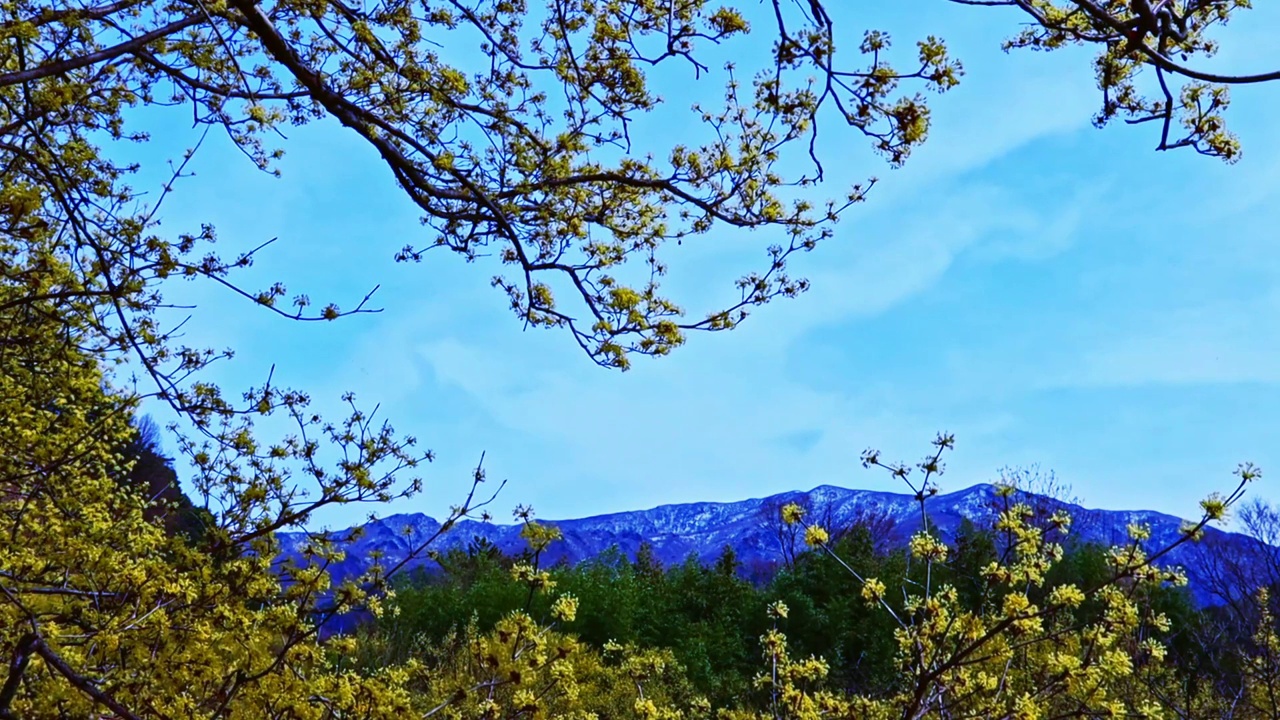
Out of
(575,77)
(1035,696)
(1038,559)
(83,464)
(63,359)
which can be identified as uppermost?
(575,77)

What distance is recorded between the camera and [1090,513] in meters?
22.5

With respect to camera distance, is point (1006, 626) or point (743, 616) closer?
point (1006, 626)

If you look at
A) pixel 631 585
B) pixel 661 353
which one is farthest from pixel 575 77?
pixel 631 585

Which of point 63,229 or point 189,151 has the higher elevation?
point 189,151

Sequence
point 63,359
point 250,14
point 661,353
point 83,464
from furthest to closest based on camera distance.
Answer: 1. point 83,464
2. point 63,359
3. point 661,353
4. point 250,14

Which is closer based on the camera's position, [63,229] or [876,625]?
[63,229]

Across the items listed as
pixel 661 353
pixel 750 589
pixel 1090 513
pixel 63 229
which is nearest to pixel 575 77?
pixel 661 353

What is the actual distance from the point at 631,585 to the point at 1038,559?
1135cm

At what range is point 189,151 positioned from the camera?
414cm

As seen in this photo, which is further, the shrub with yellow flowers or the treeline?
the treeline

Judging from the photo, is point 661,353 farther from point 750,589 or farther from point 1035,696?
point 750,589

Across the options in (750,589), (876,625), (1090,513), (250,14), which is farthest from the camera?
(1090,513)

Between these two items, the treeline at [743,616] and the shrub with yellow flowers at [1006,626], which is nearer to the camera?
the shrub with yellow flowers at [1006,626]

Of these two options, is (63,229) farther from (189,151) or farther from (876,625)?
(876,625)
